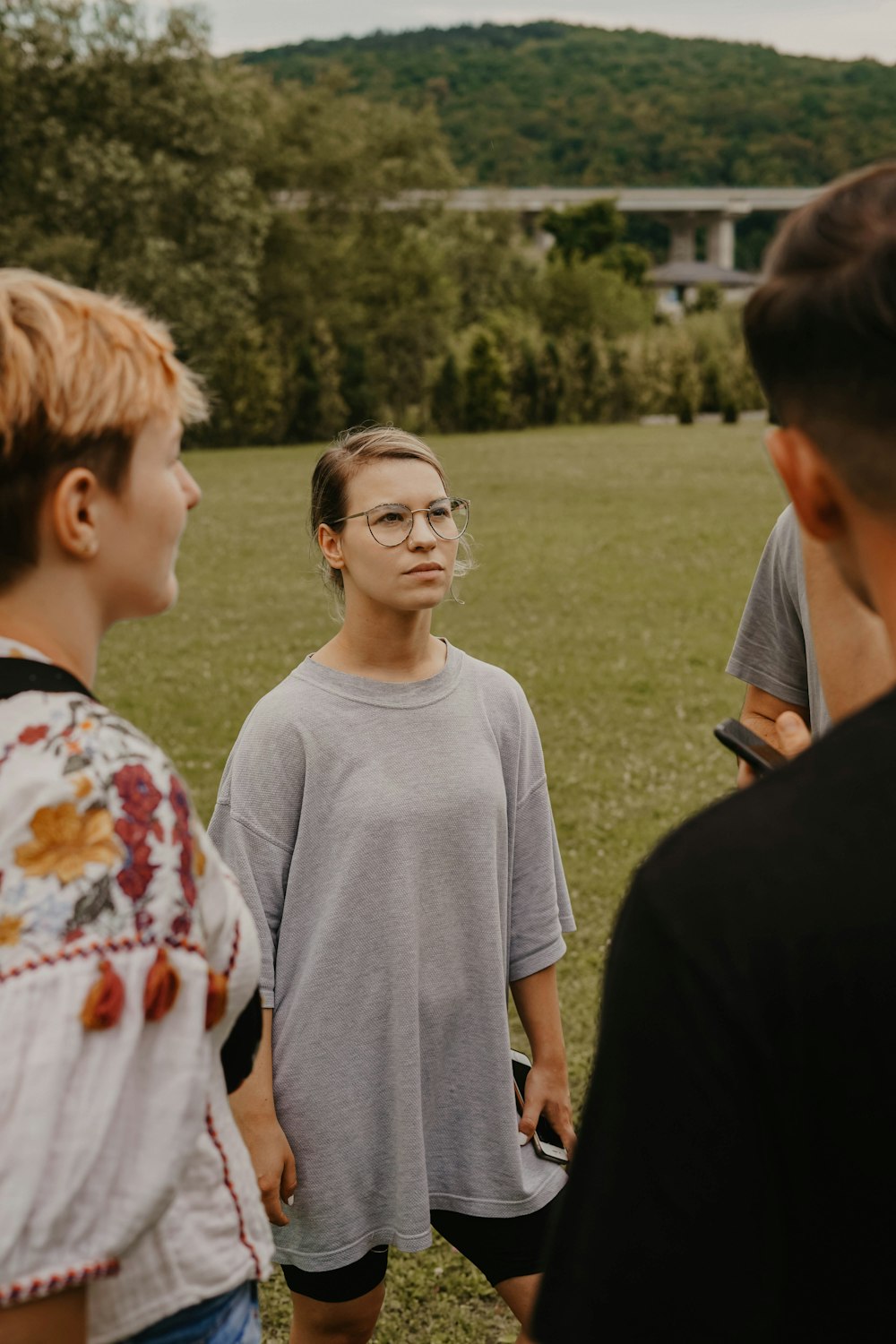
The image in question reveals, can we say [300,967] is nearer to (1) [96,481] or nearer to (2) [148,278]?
(1) [96,481]

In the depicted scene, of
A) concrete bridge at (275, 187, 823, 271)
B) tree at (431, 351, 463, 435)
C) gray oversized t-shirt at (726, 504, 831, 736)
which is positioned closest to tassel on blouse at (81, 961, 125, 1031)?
gray oversized t-shirt at (726, 504, 831, 736)

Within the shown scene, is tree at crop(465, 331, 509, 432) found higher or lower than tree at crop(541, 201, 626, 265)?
lower

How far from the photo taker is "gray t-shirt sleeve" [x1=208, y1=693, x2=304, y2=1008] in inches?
91.7

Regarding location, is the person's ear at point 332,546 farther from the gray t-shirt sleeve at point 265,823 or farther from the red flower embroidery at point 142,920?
the red flower embroidery at point 142,920

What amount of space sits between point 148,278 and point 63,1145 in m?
37.9

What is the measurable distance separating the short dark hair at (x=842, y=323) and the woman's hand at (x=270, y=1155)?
162cm

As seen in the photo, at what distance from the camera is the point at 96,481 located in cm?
138

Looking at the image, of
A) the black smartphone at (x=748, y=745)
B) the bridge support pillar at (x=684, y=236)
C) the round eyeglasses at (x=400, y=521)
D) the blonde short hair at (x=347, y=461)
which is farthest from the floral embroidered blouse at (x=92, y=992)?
the bridge support pillar at (x=684, y=236)

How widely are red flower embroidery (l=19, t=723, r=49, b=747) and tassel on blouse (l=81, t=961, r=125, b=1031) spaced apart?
8.5 inches

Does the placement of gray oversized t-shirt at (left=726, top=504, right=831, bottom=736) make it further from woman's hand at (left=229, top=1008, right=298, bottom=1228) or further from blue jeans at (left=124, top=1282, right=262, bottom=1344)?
blue jeans at (left=124, top=1282, right=262, bottom=1344)

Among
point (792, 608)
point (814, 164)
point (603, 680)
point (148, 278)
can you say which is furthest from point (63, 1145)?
point (814, 164)

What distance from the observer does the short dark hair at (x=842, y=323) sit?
3.36ft

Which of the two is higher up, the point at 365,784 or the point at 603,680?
the point at 365,784

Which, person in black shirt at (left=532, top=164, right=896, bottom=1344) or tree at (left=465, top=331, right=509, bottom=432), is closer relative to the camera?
person in black shirt at (left=532, top=164, right=896, bottom=1344)
